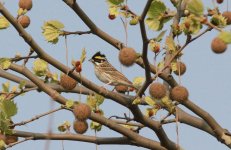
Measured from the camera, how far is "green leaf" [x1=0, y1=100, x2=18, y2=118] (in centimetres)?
728

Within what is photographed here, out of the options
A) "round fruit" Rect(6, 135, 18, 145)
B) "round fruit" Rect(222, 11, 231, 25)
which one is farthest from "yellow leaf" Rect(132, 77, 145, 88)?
"round fruit" Rect(222, 11, 231, 25)

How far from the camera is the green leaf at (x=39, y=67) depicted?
8.07 m

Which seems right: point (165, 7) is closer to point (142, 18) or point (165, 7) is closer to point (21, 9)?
point (142, 18)

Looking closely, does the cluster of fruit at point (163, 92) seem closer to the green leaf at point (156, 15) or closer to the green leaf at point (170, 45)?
the green leaf at point (170, 45)

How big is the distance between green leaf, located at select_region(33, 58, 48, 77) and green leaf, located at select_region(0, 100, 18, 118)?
2.80 feet

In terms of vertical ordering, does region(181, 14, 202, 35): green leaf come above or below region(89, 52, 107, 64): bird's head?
below

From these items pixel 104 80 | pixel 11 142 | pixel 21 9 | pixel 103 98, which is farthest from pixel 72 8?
pixel 104 80

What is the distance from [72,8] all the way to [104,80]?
16.8 feet

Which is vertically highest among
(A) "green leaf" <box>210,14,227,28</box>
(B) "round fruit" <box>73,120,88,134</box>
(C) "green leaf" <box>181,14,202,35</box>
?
(A) "green leaf" <box>210,14,227,28</box>

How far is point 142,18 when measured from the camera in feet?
19.3

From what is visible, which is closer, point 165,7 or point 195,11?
point 195,11

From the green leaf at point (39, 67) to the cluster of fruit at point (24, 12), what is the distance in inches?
34.1

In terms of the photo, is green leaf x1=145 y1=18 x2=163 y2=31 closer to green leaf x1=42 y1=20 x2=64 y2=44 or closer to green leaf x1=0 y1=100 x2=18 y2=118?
green leaf x1=42 y1=20 x2=64 y2=44

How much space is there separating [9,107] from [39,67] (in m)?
0.89
